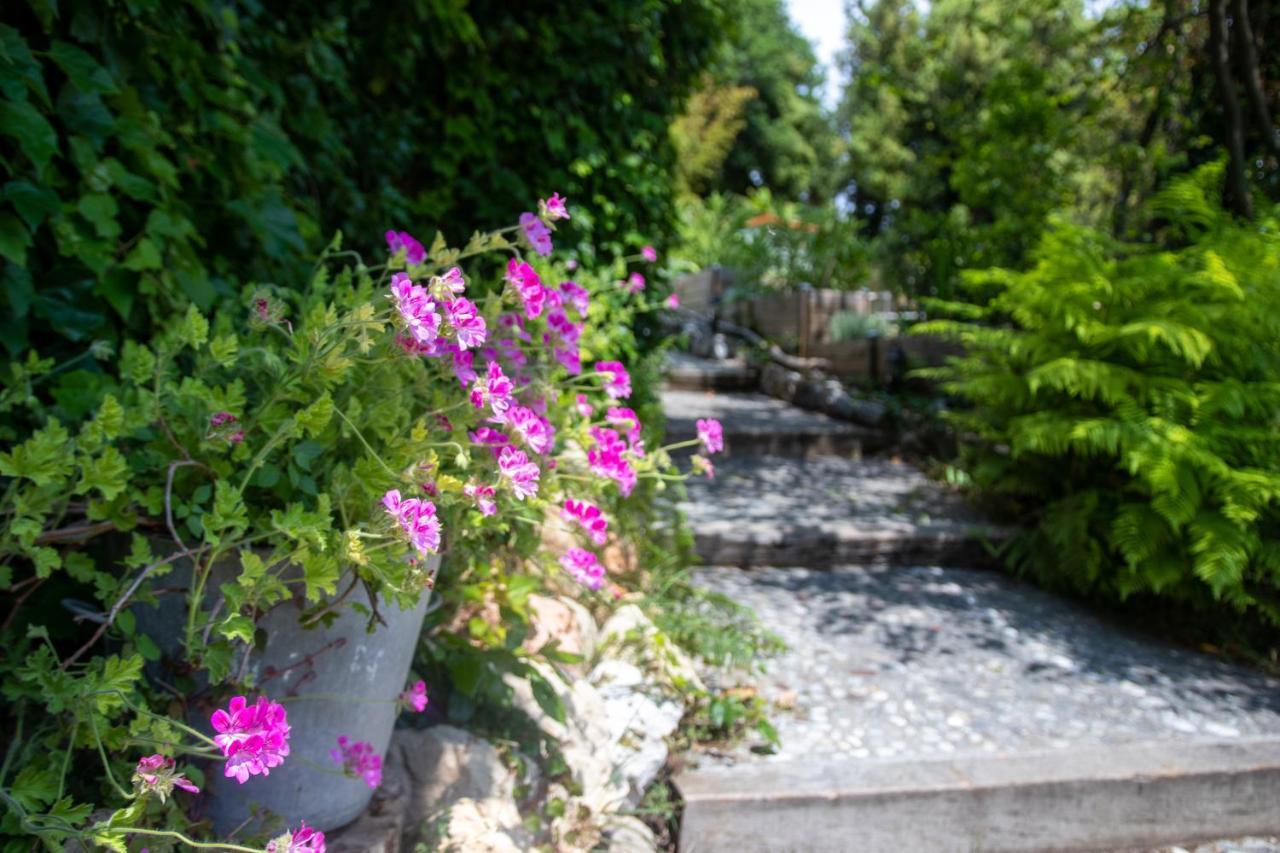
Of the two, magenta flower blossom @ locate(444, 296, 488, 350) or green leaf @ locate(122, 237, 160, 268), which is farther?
green leaf @ locate(122, 237, 160, 268)

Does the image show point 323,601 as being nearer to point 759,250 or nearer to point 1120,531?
point 1120,531

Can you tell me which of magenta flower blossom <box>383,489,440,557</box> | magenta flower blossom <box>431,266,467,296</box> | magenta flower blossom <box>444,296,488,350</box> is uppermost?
magenta flower blossom <box>431,266,467,296</box>

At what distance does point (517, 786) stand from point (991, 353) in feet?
12.0

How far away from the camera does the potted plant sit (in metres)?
1.24

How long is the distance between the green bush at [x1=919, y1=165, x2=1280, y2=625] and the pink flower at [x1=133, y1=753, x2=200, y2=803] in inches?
135

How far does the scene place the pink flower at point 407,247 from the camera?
1617 mm

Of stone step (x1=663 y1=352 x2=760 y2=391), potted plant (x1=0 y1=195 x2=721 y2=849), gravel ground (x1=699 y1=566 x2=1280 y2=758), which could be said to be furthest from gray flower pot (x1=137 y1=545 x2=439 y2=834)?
stone step (x1=663 y1=352 x2=760 y2=391)

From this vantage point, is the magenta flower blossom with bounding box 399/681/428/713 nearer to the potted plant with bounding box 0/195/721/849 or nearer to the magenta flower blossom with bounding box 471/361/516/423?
the potted plant with bounding box 0/195/721/849

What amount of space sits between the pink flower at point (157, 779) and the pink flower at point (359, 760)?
41 centimetres

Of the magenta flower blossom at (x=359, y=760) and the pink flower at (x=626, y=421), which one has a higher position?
the pink flower at (x=626, y=421)

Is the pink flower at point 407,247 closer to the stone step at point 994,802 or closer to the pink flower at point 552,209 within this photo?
the pink flower at point 552,209

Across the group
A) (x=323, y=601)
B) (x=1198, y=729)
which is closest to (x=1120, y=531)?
(x=1198, y=729)

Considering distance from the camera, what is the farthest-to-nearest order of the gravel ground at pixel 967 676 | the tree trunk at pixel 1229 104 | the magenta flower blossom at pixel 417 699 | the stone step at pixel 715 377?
the stone step at pixel 715 377, the tree trunk at pixel 1229 104, the gravel ground at pixel 967 676, the magenta flower blossom at pixel 417 699

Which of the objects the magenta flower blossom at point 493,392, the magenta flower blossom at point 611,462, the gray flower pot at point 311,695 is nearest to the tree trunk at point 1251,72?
the magenta flower blossom at point 611,462
